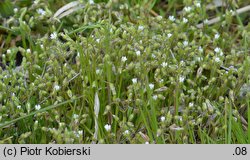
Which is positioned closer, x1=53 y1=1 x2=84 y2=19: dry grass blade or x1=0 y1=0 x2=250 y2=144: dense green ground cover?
x1=0 y1=0 x2=250 y2=144: dense green ground cover

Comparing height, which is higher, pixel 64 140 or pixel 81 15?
pixel 81 15

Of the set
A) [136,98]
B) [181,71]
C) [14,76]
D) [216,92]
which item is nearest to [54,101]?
[14,76]

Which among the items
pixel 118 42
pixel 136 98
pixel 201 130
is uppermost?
pixel 118 42

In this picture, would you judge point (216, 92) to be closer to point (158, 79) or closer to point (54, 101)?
point (158, 79)

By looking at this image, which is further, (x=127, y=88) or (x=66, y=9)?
(x=66, y=9)

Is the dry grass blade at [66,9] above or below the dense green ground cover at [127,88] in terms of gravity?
above

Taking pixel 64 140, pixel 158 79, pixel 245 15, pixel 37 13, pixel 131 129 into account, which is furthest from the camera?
pixel 245 15

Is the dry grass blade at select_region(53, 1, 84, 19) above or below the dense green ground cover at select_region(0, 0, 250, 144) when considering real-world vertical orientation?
above

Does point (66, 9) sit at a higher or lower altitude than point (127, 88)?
higher
